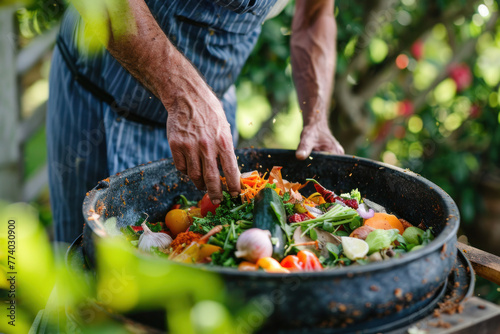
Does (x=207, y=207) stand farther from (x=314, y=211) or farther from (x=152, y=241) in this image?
(x=314, y=211)

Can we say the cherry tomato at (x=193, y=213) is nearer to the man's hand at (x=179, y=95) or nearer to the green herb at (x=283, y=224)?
the man's hand at (x=179, y=95)

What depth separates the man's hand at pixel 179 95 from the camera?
4.44 feet

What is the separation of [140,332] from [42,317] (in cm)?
87

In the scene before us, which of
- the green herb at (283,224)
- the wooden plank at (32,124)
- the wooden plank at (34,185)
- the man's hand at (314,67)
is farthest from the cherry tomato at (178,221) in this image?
the wooden plank at (34,185)

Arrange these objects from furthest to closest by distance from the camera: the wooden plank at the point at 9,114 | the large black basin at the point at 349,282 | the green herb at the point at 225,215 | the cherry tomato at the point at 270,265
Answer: the wooden plank at the point at 9,114, the green herb at the point at 225,215, the cherry tomato at the point at 270,265, the large black basin at the point at 349,282

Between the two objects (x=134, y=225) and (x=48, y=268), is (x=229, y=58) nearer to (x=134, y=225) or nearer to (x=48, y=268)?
(x=134, y=225)

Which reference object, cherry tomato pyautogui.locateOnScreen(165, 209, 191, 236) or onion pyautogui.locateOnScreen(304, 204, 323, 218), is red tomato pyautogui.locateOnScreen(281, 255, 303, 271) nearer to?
onion pyautogui.locateOnScreen(304, 204, 323, 218)

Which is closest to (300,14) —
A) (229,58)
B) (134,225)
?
(229,58)

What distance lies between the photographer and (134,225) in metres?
1.63

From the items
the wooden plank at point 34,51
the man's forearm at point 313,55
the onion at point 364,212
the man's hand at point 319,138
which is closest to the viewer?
the onion at point 364,212

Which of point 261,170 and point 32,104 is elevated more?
point 261,170

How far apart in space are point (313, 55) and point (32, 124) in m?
2.65

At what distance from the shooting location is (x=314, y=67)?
7.04 ft

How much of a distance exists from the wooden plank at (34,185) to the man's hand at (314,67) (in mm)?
2694
